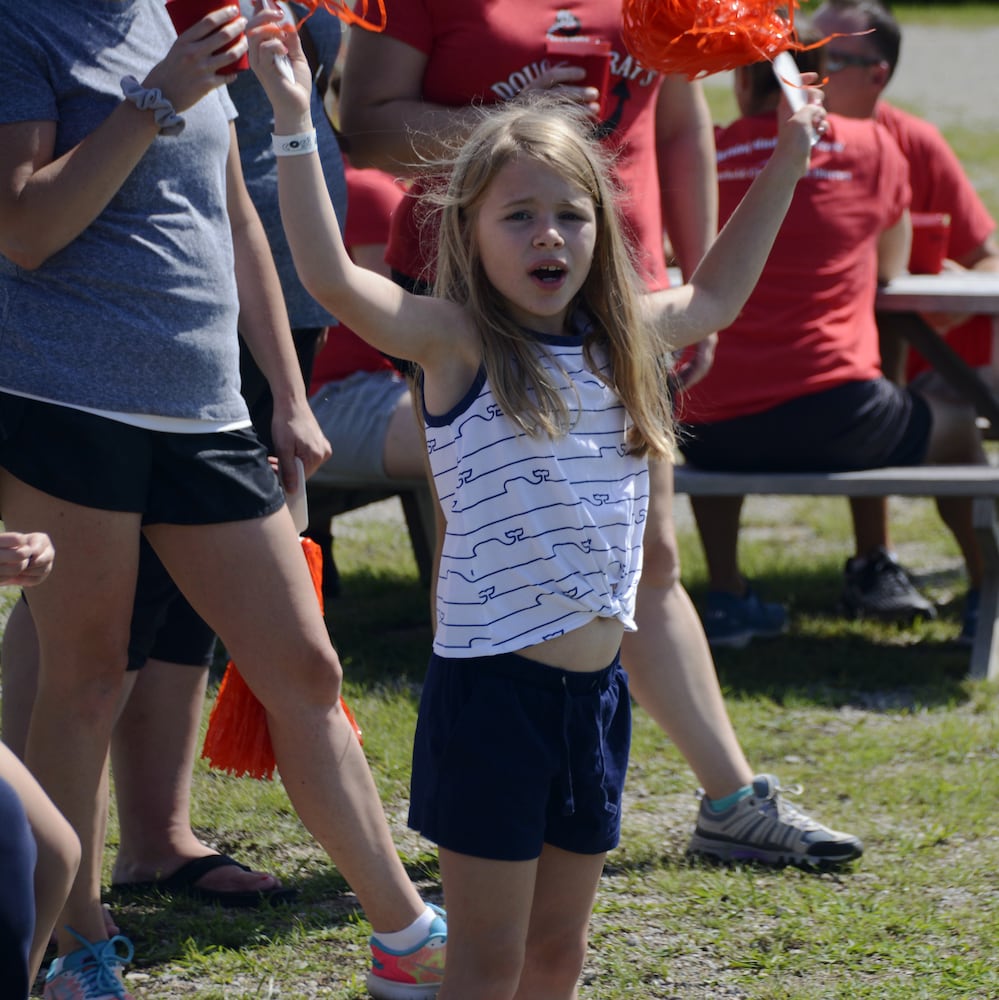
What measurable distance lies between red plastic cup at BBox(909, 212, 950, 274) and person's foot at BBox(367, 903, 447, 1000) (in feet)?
11.5

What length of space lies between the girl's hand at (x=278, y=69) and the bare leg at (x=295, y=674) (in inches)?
26.5

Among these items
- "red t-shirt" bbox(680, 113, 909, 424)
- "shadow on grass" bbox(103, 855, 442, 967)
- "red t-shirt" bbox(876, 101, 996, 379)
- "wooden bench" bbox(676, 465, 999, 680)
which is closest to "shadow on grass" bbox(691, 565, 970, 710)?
"wooden bench" bbox(676, 465, 999, 680)

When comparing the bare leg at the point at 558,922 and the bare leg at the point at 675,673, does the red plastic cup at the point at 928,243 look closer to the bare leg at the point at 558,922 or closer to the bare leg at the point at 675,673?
the bare leg at the point at 675,673

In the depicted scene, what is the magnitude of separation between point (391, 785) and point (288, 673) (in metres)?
1.10

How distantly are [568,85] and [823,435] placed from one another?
6.46 ft

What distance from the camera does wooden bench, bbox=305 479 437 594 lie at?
15.0 ft

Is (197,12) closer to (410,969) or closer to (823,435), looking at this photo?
(410,969)

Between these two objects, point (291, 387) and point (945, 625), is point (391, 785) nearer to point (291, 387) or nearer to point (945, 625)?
point (291, 387)

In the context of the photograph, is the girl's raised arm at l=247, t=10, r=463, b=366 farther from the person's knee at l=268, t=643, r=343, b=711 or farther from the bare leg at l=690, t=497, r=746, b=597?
the bare leg at l=690, t=497, r=746, b=597

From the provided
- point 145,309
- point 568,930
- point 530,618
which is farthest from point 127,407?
point 568,930

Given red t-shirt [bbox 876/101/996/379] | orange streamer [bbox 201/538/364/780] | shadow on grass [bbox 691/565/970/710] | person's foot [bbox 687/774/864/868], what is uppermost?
red t-shirt [bbox 876/101/996/379]

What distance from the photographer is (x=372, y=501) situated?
4871 mm

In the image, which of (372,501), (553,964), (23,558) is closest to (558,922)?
(553,964)

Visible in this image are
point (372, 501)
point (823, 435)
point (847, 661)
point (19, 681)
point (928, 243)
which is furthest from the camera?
point (928, 243)
